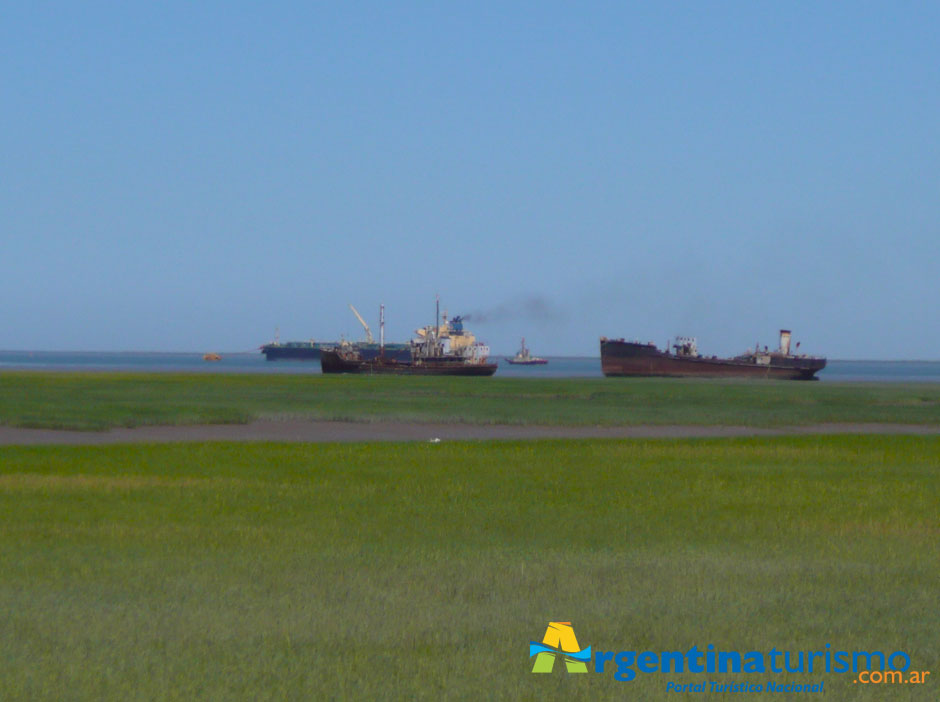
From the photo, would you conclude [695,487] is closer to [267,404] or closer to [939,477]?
[939,477]

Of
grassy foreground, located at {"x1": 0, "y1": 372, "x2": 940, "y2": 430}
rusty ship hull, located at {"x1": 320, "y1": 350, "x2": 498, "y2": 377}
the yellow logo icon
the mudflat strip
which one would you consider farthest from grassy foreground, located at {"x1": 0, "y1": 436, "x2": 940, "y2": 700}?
rusty ship hull, located at {"x1": 320, "y1": 350, "x2": 498, "y2": 377}

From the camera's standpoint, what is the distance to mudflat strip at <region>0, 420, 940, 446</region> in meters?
33.7

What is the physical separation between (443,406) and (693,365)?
76.2 m

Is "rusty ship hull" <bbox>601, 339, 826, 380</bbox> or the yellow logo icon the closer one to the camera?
the yellow logo icon

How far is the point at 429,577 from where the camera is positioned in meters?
11.7

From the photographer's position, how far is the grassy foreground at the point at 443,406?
141ft

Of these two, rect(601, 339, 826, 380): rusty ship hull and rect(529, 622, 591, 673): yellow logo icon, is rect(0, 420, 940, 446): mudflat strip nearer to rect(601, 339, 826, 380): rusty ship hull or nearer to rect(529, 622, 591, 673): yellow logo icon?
rect(529, 622, 591, 673): yellow logo icon

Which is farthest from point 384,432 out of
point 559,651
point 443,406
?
point 559,651

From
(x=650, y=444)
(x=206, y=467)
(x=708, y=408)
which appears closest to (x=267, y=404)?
(x=708, y=408)

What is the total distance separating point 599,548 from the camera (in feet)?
45.4

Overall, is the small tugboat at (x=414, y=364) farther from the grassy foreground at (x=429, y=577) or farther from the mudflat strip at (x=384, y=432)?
the grassy foreground at (x=429, y=577)

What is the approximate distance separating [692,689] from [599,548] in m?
5.84

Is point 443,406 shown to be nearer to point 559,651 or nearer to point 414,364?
point 559,651

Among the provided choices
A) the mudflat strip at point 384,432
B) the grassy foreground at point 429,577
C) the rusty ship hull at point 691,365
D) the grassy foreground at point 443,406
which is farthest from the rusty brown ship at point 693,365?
the grassy foreground at point 429,577
